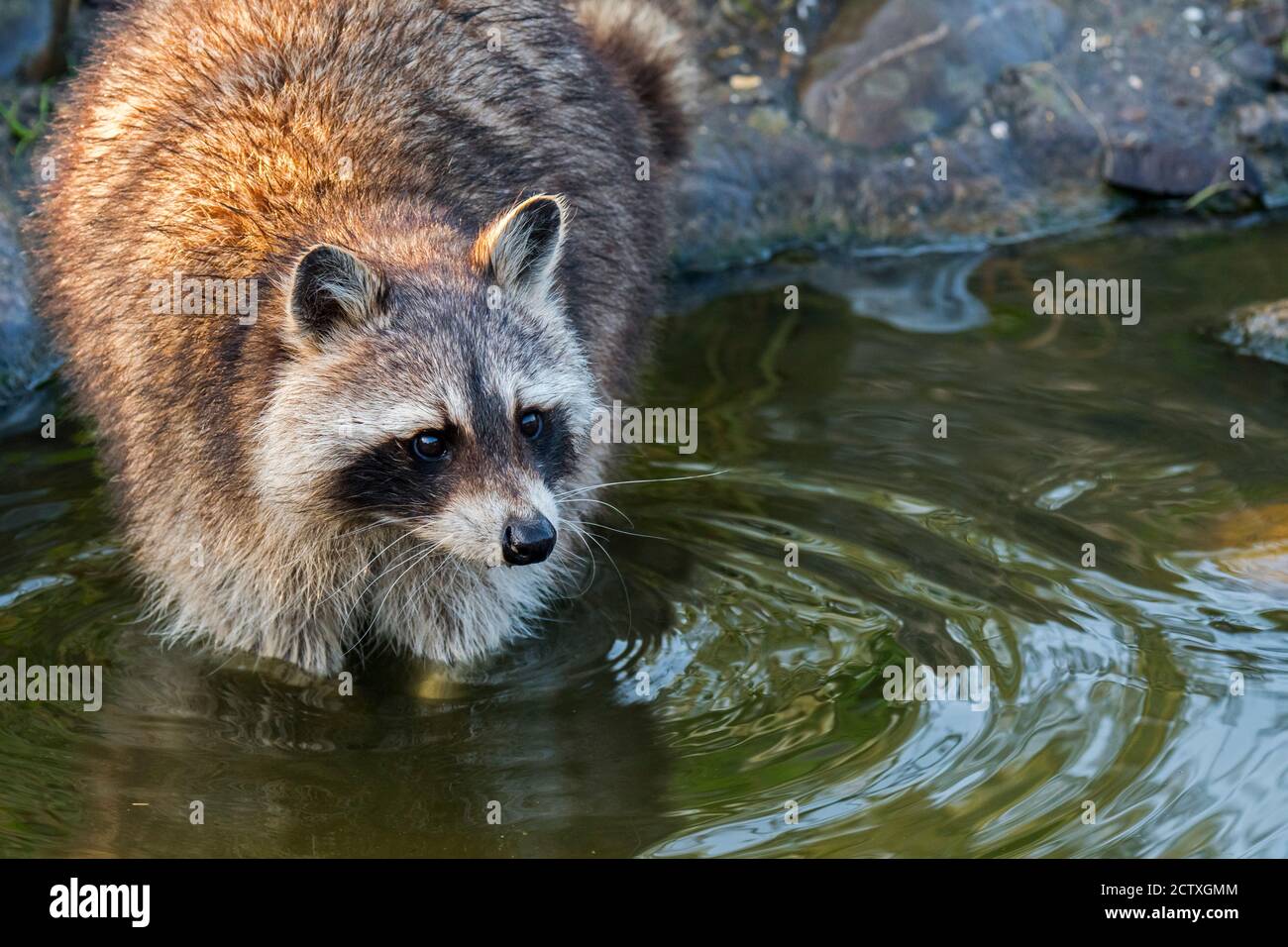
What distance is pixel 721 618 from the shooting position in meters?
5.18

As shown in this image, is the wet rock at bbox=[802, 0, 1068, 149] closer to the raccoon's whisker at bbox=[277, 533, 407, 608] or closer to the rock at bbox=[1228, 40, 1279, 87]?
the rock at bbox=[1228, 40, 1279, 87]

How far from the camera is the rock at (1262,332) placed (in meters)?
6.95

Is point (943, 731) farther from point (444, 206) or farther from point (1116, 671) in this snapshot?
point (444, 206)

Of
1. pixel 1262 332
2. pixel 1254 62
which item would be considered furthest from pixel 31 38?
A: pixel 1254 62

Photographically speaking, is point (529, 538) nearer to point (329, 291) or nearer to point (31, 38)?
point (329, 291)

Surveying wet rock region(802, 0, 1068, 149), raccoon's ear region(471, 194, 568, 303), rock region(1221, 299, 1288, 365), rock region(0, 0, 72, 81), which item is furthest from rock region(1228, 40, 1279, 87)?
rock region(0, 0, 72, 81)

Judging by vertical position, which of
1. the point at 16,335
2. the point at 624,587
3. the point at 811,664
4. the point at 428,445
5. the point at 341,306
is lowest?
the point at 811,664

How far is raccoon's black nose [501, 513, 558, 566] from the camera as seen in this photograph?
400 cm

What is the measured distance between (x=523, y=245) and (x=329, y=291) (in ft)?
1.90

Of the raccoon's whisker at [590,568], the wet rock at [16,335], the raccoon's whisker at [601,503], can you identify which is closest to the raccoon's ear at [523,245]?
the raccoon's whisker at [601,503]

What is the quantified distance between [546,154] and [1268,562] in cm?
274

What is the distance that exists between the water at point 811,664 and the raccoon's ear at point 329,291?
48.6 inches

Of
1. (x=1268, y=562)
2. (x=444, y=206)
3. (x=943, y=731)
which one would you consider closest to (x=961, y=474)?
(x=1268, y=562)

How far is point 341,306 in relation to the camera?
Result: 418 cm
